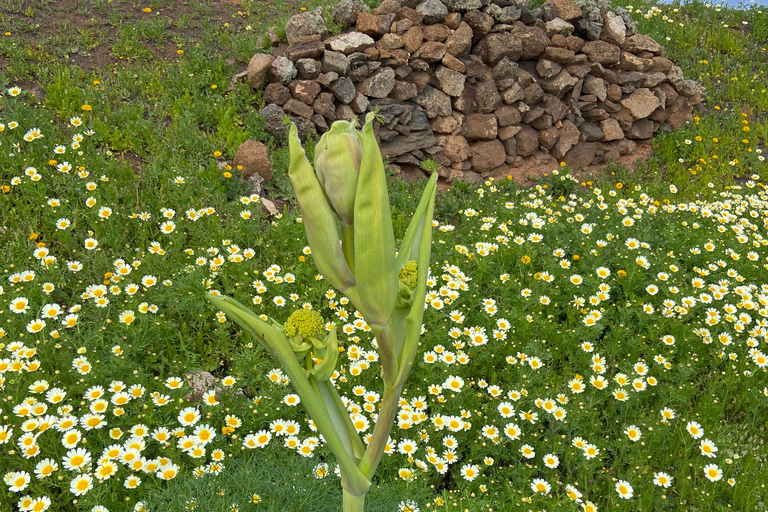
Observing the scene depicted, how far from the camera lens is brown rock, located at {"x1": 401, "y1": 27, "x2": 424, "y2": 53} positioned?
680 cm

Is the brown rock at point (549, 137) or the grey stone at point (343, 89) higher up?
the grey stone at point (343, 89)

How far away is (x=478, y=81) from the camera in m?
7.28

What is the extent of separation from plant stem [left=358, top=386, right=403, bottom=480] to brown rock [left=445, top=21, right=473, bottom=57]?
6.30m

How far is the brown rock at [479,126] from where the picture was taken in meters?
7.26

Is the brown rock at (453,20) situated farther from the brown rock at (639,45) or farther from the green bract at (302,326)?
the green bract at (302,326)

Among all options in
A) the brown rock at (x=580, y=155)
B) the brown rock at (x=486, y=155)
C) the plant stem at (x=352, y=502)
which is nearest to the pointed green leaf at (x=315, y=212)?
the plant stem at (x=352, y=502)

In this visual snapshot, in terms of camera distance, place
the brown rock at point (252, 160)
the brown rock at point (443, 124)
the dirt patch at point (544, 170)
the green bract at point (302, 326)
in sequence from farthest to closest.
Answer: the dirt patch at point (544, 170) < the brown rock at point (443, 124) < the brown rock at point (252, 160) < the green bract at point (302, 326)

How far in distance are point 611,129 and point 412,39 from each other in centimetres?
322

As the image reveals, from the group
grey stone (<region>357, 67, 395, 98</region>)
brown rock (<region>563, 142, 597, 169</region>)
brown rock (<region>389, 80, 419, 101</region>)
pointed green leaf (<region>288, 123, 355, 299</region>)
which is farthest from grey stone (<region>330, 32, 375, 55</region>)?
pointed green leaf (<region>288, 123, 355, 299</region>)

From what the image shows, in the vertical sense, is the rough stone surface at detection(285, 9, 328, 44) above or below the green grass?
above

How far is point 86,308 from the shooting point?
3689mm

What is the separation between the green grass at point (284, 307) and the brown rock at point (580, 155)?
1.54 metres

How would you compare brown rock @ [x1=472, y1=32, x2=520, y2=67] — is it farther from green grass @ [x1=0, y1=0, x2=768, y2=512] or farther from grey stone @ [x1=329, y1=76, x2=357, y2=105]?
grey stone @ [x1=329, y1=76, x2=357, y2=105]

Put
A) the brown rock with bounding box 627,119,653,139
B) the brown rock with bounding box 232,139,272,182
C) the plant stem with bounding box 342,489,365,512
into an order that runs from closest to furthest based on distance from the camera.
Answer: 1. the plant stem with bounding box 342,489,365,512
2. the brown rock with bounding box 232,139,272,182
3. the brown rock with bounding box 627,119,653,139
